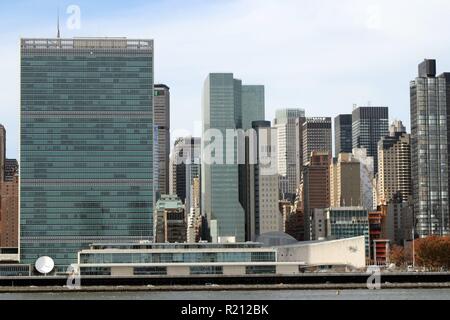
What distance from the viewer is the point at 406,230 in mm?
91250

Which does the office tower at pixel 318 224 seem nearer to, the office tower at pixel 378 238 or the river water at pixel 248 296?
the office tower at pixel 378 238

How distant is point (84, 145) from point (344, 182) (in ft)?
103

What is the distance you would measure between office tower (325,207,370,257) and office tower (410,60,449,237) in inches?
223

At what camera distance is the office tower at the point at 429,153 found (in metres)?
89.2

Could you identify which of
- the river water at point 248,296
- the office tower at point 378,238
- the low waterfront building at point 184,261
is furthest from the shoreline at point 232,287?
the office tower at point 378,238

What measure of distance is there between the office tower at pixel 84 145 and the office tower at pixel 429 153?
28905 millimetres

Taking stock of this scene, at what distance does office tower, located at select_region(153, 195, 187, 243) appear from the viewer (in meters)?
89.4

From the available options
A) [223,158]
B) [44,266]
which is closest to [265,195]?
[223,158]

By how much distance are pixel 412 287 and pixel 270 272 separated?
336 inches

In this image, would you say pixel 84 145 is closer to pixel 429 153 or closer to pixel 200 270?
pixel 200 270

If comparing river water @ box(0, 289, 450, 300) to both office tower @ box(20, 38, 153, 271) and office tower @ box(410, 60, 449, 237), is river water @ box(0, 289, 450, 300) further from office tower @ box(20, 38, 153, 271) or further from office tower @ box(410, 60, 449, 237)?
office tower @ box(410, 60, 449, 237)

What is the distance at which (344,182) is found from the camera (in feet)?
312

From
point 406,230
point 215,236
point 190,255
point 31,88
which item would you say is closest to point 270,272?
point 190,255
